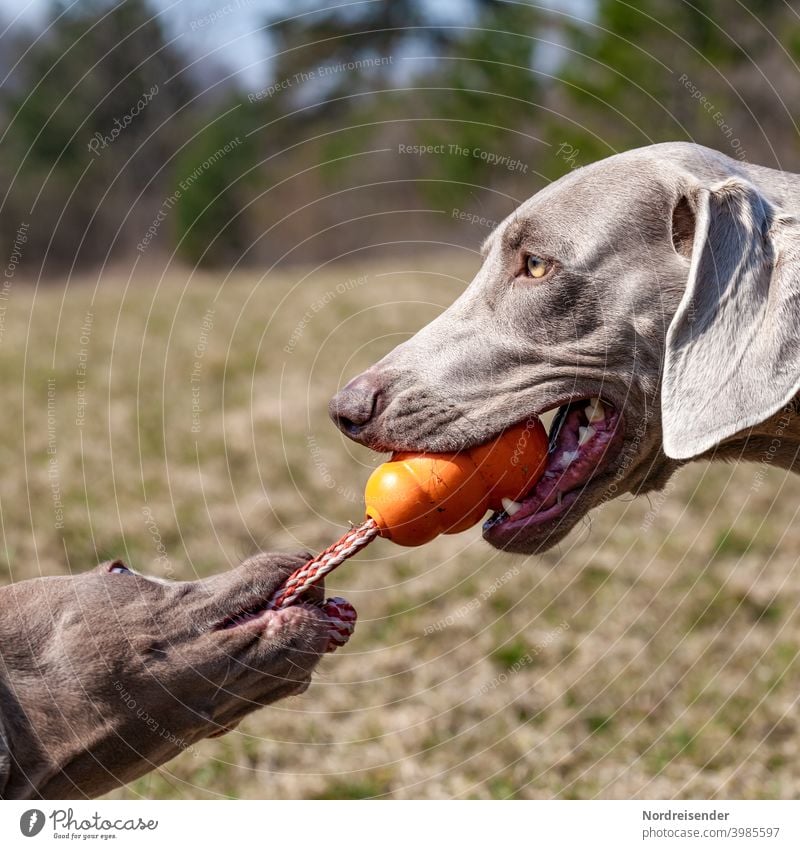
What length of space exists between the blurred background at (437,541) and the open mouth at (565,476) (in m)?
0.50

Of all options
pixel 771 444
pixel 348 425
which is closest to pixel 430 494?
pixel 348 425

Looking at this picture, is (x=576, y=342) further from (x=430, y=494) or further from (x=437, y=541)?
(x=437, y=541)

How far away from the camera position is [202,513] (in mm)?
6215

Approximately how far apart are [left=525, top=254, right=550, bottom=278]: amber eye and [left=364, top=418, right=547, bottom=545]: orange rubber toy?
0.42m

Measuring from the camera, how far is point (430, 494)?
9.81 ft

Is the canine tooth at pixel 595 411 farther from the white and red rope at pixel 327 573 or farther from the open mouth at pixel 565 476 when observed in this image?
the white and red rope at pixel 327 573

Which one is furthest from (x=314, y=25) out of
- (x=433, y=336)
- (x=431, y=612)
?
(x=433, y=336)

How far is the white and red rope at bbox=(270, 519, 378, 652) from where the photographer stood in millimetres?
2930

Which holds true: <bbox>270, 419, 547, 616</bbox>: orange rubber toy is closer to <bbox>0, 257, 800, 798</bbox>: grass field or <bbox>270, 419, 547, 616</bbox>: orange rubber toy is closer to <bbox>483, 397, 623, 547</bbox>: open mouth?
<bbox>483, 397, 623, 547</bbox>: open mouth

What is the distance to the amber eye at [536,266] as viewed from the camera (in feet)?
10.3

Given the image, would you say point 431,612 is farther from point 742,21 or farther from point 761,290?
point 742,21

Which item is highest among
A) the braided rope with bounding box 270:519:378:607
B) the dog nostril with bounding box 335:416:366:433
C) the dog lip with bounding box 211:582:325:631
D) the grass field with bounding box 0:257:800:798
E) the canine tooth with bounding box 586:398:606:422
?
the dog nostril with bounding box 335:416:366:433

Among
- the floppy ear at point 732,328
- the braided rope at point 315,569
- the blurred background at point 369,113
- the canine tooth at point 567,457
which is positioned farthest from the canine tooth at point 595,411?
the blurred background at point 369,113

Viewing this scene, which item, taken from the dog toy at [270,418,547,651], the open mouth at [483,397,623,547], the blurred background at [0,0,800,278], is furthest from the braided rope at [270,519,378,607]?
the blurred background at [0,0,800,278]
